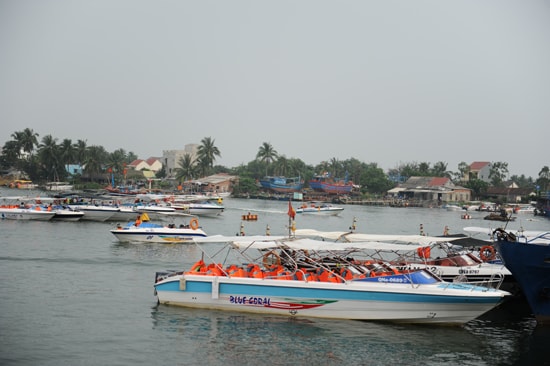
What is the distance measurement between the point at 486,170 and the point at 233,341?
179036mm

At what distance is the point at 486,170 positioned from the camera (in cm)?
18650

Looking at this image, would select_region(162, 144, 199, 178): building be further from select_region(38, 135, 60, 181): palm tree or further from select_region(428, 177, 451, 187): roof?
select_region(428, 177, 451, 187): roof

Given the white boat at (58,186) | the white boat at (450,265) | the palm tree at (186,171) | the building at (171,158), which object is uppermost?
the building at (171,158)

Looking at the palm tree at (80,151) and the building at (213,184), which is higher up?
the palm tree at (80,151)

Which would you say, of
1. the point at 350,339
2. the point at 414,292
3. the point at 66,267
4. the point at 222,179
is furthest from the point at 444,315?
the point at 222,179

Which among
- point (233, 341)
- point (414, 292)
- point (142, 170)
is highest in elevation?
point (142, 170)

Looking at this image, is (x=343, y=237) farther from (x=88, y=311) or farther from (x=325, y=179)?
(x=325, y=179)

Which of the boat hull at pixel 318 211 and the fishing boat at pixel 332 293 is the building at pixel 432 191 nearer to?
the boat hull at pixel 318 211

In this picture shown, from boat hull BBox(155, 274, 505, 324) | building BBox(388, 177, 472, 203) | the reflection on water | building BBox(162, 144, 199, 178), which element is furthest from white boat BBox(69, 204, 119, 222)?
building BBox(162, 144, 199, 178)

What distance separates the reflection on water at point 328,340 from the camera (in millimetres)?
18828

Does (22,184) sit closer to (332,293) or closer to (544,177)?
(332,293)

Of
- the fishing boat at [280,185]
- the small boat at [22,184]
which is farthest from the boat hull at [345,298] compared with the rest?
the fishing boat at [280,185]

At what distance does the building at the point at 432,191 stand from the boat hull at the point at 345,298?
128824 millimetres

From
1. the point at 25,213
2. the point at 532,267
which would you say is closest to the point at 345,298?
the point at 532,267
